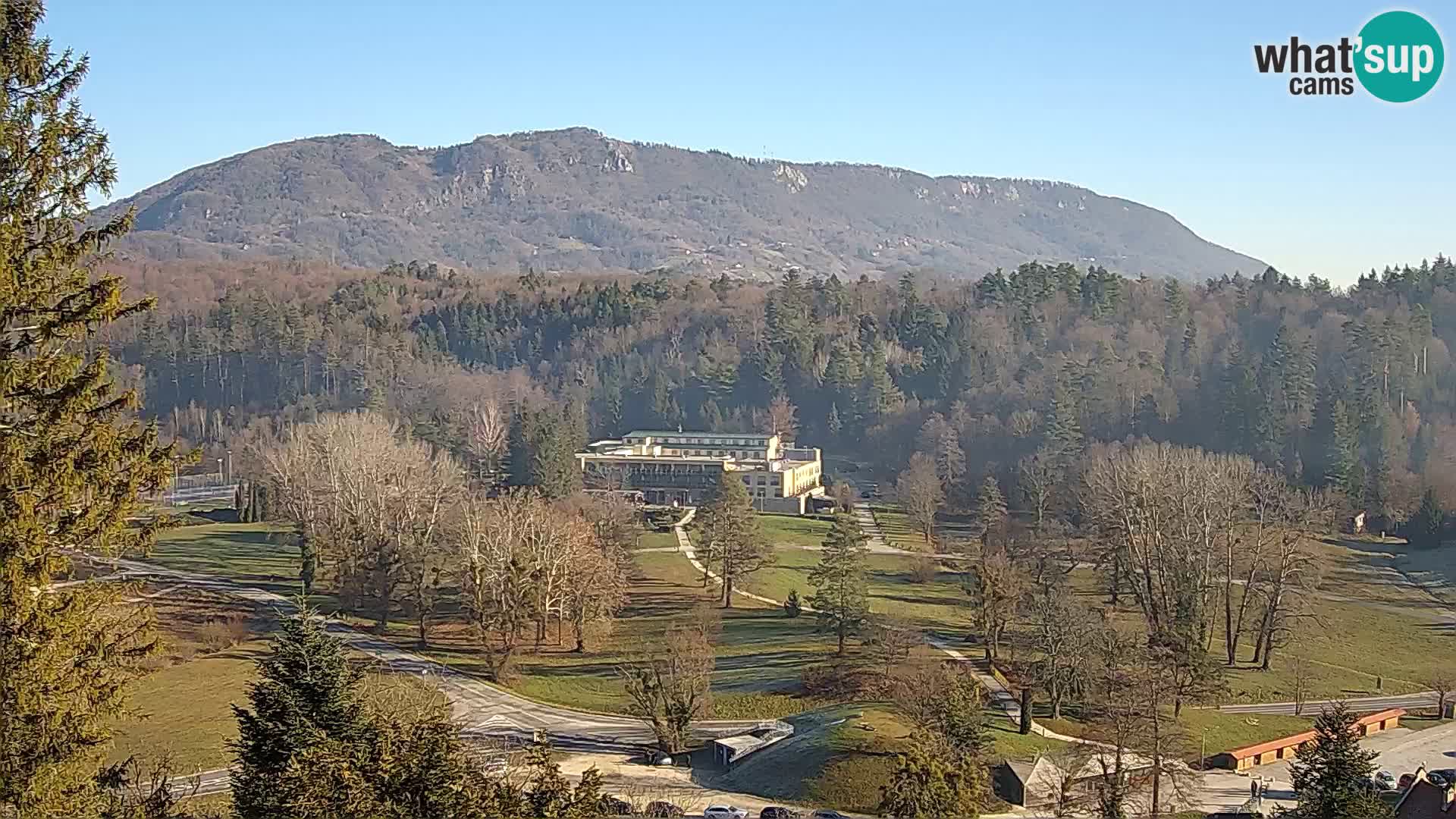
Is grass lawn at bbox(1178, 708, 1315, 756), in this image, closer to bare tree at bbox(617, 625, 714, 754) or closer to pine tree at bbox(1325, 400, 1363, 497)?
bare tree at bbox(617, 625, 714, 754)

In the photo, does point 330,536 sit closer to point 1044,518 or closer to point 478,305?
point 1044,518

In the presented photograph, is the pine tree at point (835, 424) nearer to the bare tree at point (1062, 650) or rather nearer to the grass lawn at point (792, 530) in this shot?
the grass lawn at point (792, 530)

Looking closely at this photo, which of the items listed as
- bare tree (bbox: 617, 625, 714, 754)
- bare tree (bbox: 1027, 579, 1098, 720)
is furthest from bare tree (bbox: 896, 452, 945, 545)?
bare tree (bbox: 617, 625, 714, 754)

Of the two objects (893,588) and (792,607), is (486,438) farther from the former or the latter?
(792,607)

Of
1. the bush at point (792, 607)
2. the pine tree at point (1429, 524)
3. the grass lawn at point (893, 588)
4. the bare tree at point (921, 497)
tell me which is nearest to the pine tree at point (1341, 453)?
the pine tree at point (1429, 524)

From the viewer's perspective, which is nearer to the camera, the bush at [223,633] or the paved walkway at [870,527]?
the bush at [223,633]

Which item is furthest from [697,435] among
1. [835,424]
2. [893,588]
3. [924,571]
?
[893,588]

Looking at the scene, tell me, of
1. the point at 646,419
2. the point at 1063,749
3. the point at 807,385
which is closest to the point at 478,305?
the point at 646,419
